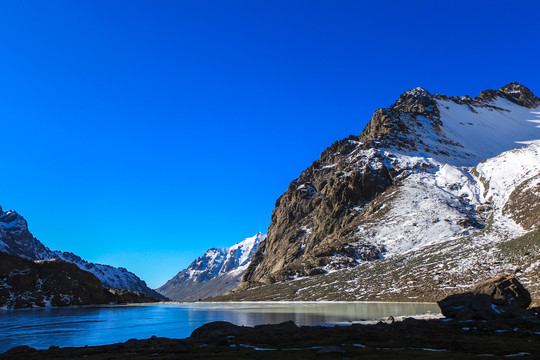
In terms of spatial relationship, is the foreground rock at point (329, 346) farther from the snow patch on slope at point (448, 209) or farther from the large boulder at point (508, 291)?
the snow patch on slope at point (448, 209)

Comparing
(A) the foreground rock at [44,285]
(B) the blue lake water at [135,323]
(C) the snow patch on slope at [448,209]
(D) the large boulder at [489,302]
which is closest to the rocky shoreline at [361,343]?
(D) the large boulder at [489,302]

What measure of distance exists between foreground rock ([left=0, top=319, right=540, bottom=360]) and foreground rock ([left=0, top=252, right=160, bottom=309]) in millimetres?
130022

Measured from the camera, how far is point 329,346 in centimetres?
2172

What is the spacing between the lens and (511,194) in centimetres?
16438

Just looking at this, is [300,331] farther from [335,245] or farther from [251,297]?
[335,245]

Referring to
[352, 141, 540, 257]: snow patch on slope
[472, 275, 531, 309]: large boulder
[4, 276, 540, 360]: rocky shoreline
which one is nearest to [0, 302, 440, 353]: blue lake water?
[4, 276, 540, 360]: rocky shoreline

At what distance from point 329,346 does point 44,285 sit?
521 ft

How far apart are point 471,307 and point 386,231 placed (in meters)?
140

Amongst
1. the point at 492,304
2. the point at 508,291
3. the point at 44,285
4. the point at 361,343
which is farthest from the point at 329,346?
the point at 44,285

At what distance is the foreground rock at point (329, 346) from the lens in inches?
814

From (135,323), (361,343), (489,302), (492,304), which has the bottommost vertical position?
(135,323)

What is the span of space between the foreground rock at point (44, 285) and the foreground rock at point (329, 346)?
427ft

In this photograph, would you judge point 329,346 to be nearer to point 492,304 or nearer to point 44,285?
point 492,304

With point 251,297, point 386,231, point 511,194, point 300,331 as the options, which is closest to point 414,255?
point 386,231
